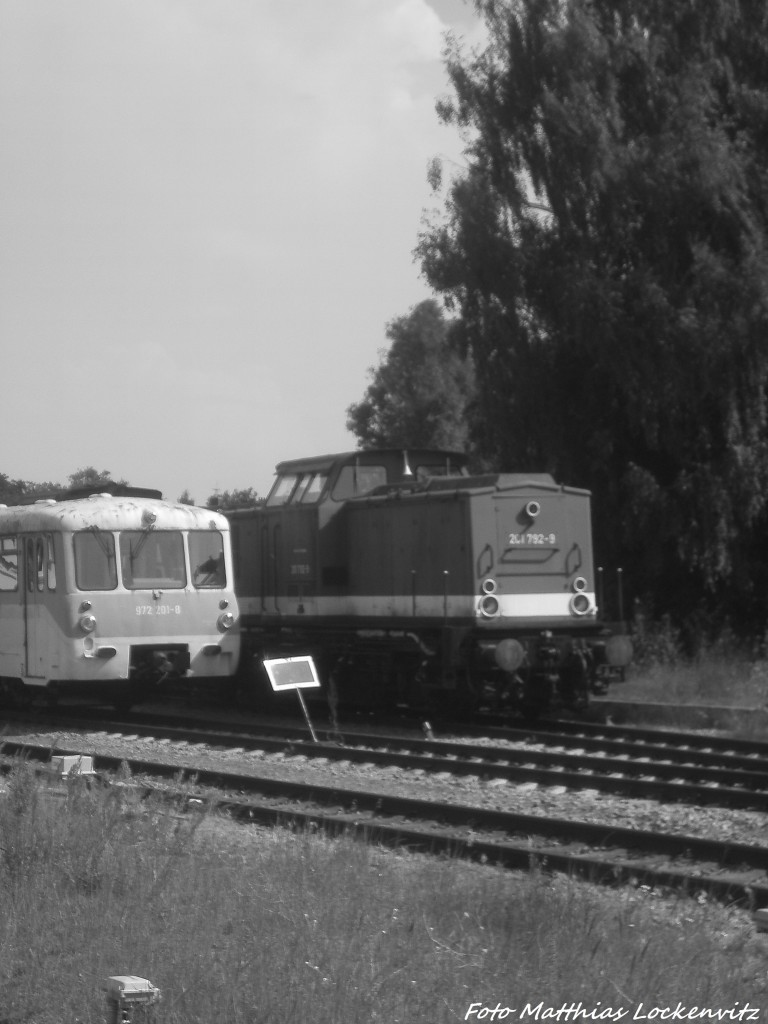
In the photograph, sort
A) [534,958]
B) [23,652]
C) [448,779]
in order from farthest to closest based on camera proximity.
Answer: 1. [23,652]
2. [448,779]
3. [534,958]

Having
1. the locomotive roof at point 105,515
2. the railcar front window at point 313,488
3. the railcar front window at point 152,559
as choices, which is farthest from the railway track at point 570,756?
the railcar front window at point 313,488

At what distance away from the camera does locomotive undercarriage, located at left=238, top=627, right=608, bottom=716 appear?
15586 millimetres

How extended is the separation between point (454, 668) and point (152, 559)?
4.01 meters

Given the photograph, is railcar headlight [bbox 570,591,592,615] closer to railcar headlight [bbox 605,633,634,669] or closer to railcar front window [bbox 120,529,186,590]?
railcar headlight [bbox 605,633,634,669]

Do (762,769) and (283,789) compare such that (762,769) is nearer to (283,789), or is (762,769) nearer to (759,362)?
(283,789)

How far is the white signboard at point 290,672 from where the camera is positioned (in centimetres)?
1439

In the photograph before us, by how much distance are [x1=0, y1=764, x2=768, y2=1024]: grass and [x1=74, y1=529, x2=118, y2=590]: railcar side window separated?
26.1ft

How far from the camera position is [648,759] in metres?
13.5

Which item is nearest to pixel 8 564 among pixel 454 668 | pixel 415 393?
pixel 454 668

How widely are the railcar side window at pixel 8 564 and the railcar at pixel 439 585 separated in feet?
12.4

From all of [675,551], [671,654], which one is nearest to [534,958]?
[671,654]

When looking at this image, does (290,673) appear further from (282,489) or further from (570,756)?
(282,489)

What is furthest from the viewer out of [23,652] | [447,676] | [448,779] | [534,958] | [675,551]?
[675,551]

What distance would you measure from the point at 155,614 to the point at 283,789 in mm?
5840
